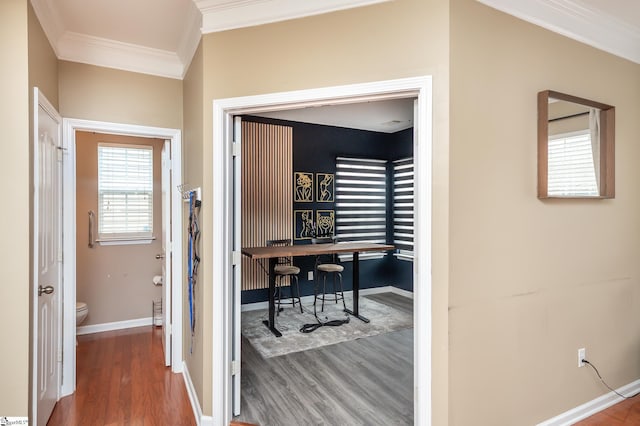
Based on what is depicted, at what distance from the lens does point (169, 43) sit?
2848 millimetres

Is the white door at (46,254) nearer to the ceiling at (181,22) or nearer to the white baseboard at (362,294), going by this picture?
the ceiling at (181,22)

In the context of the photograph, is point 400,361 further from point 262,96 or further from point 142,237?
point 142,237

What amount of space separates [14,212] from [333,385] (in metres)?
2.51

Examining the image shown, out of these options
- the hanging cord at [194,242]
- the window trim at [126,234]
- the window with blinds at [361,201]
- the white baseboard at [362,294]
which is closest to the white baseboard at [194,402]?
the hanging cord at [194,242]

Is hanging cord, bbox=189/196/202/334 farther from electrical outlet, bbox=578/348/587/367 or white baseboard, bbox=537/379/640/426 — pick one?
electrical outlet, bbox=578/348/587/367

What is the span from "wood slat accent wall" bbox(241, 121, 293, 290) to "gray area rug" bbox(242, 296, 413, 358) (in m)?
0.68

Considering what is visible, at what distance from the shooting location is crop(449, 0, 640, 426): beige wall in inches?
73.2

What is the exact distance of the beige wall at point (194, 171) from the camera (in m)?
2.37

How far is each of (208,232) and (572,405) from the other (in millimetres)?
2701

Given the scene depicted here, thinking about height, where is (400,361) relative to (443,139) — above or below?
below

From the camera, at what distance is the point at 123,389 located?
286cm

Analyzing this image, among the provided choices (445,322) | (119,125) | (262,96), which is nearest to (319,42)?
(262,96)

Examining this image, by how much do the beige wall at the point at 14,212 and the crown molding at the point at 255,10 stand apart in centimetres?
97

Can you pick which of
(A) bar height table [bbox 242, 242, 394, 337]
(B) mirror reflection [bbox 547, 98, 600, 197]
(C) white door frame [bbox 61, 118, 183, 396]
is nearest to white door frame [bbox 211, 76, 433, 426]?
(B) mirror reflection [bbox 547, 98, 600, 197]
